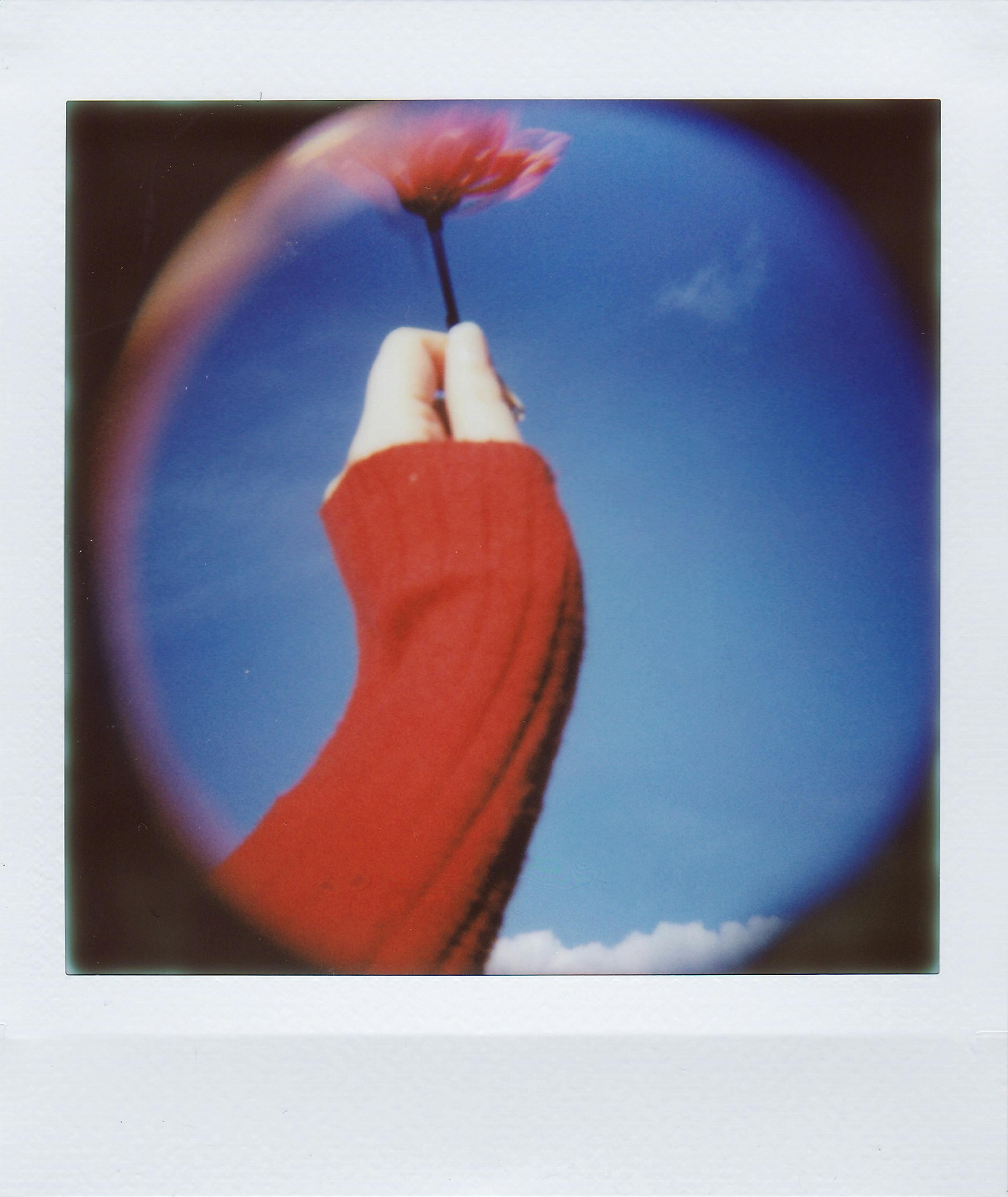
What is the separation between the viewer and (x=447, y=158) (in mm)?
851

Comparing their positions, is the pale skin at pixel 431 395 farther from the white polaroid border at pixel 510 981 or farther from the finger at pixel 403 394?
the white polaroid border at pixel 510 981

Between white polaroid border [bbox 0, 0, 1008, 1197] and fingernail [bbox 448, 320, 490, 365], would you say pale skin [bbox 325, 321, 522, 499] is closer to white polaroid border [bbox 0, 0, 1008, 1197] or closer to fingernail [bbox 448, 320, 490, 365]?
fingernail [bbox 448, 320, 490, 365]

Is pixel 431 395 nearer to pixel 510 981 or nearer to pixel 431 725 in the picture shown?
pixel 431 725

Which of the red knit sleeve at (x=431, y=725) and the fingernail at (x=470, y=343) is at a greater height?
the fingernail at (x=470, y=343)

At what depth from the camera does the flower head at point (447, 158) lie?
0.85 m

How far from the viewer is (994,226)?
86 centimetres

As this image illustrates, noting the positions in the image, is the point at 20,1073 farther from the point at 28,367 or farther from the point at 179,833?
the point at 28,367

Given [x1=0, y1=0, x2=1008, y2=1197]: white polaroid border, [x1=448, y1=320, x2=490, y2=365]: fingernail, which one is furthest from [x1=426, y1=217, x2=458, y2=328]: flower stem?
[x1=0, y1=0, x2=1008, y2=1197]: white polaroid border

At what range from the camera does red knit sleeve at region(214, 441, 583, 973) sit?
2.68 feet

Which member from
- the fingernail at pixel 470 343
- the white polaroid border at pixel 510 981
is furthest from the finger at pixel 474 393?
the white polaroid border at pixel 510 981

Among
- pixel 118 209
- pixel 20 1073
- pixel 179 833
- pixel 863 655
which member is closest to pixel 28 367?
pixel 118 209

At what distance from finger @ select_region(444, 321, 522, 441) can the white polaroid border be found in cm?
18

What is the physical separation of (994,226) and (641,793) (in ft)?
1.64

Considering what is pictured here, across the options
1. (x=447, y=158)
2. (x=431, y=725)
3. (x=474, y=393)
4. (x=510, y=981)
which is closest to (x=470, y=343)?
(x=474, y=393)
